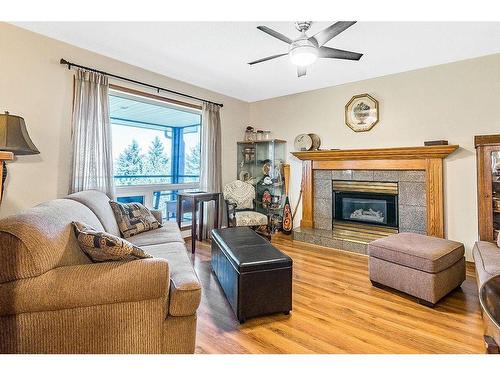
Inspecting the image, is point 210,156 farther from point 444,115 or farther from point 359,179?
point 444,115

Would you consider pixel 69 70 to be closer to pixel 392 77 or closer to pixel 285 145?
pixel 285 145

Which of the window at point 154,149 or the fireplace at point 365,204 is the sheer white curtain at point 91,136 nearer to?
the window at point 154,149

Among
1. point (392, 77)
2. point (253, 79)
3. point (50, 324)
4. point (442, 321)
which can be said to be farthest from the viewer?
point (253, 79)

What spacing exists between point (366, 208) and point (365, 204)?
6 cm

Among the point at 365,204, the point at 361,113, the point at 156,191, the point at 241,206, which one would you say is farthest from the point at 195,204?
the point at 361,113

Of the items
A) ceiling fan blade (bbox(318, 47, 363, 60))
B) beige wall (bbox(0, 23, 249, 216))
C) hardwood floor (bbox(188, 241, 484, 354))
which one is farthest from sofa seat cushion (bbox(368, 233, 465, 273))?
beige wall (bbox(0, 23, 249, 216))

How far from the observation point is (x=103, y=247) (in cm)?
136

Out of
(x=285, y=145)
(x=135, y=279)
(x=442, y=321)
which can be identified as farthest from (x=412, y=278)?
(x=285, y=145)

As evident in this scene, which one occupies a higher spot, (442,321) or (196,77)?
(196,77)

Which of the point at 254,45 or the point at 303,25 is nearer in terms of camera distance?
the point at 303,25

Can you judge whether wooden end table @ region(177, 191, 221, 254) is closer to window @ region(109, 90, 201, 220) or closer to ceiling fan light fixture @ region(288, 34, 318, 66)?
window @ region(109, 90, 201, 220)
